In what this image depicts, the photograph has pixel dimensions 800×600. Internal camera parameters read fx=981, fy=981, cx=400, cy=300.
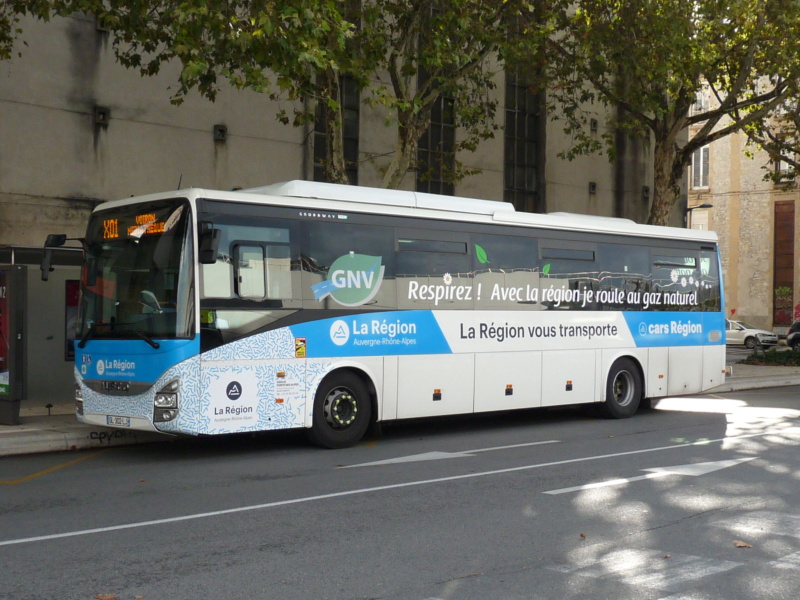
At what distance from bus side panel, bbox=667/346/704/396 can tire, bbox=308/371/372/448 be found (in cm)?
710

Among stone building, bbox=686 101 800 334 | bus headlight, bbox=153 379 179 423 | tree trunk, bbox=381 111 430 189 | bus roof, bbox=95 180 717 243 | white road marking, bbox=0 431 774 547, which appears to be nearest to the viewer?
white road marking, bbox=0 431 774 547

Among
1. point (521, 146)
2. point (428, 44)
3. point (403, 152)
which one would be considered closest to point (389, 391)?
point (403, 152)

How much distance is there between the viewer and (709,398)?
2130 centimetres

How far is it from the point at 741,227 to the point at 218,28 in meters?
52.5

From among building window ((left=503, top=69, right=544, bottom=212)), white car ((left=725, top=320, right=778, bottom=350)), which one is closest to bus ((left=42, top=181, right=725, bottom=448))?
building window ((left=503, top=69, right=544, bottom=212))

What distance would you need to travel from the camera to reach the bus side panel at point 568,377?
1548cm

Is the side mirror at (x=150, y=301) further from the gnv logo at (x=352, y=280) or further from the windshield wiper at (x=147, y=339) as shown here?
the gnv logo at (x=352, y=280)

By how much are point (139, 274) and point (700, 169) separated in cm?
5613

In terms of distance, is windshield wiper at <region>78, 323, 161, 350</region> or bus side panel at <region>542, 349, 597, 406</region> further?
bus side panel at <region>542, 349, 597, 406</region>

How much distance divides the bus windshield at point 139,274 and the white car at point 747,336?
4265 centimetres

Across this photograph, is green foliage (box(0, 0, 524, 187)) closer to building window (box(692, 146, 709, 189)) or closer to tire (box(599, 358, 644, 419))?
tire (box(599, 358, 644, 419))

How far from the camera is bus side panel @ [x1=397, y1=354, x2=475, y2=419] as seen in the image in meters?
13.5

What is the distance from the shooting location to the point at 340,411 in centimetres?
1283

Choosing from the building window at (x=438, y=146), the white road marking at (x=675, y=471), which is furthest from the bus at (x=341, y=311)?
the building window at (x=438, y=146)
